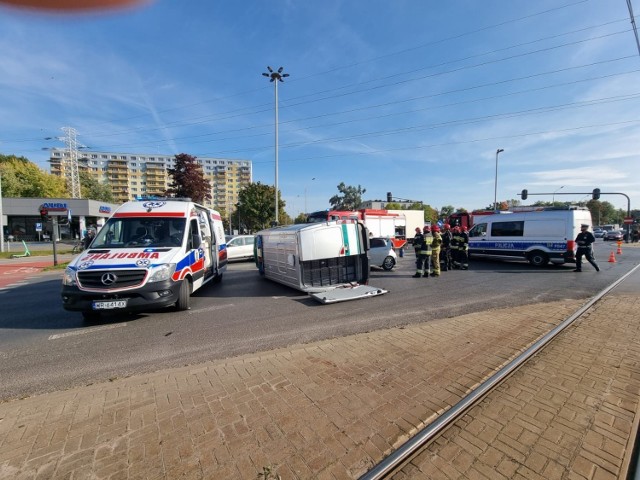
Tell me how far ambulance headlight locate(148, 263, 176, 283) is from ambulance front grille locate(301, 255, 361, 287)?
3.30 m

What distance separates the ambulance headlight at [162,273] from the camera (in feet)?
18.5

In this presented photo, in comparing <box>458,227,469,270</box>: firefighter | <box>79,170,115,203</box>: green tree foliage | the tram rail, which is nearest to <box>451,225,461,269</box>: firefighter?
<box>458,227,469,270</box>: firefighter

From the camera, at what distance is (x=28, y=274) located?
44.0 feet

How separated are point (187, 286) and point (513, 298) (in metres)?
8.00

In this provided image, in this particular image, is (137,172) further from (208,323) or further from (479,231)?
(208,323)

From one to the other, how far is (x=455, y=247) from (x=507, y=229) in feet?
12.0

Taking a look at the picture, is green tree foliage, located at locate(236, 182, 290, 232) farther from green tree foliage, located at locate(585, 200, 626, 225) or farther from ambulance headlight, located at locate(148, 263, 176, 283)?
green tree foliage, located at locate(585, 200, 626, 225)

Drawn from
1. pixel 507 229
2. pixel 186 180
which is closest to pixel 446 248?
pixel 507 229

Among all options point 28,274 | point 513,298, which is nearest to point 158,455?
point 513,298

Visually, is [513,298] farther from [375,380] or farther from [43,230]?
[43,230]

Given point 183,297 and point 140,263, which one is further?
point 183,297

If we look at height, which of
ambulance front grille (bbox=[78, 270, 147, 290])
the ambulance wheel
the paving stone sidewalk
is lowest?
the paving stone sidewalk

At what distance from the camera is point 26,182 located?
51.1 meters

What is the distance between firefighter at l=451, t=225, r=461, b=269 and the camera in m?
12.7
